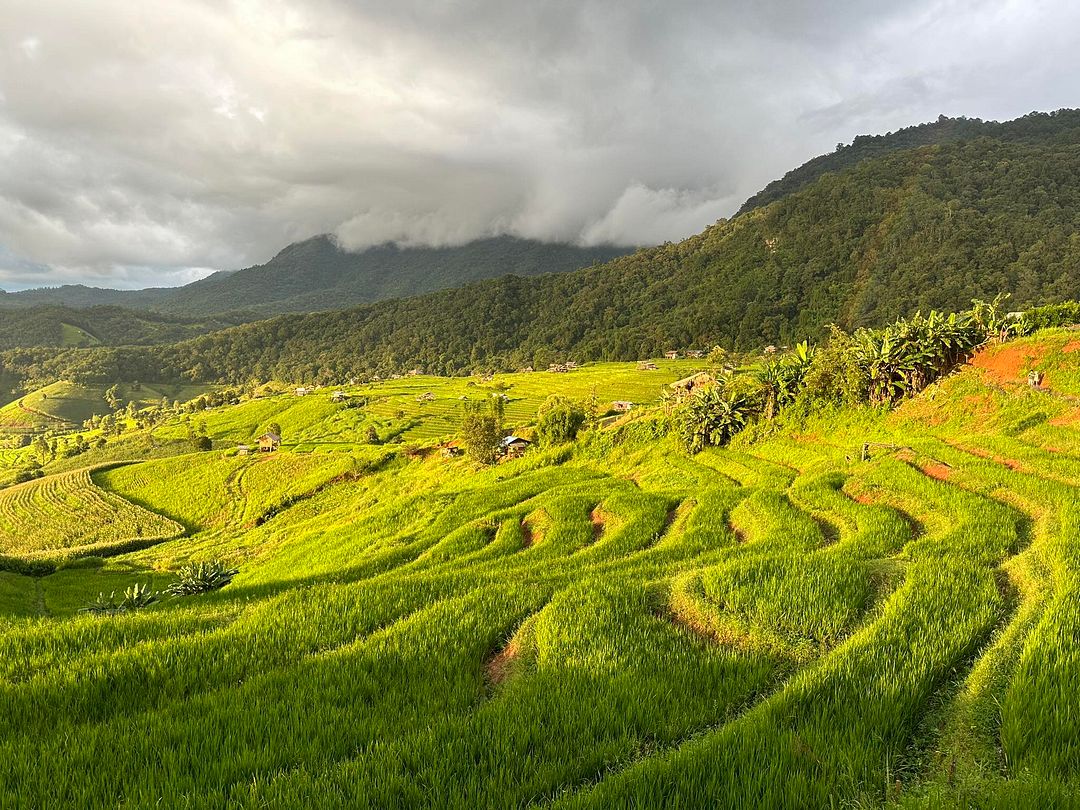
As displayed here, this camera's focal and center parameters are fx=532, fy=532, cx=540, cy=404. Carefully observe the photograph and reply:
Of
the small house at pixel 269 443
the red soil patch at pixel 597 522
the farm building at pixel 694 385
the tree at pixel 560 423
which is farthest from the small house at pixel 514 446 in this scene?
the small house at pixel 269 443

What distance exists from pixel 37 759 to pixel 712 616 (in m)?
7.89

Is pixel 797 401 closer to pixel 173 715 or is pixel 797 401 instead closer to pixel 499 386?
pixel 173 715

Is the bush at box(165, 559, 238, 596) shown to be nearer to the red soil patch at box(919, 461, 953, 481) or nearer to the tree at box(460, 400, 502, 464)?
the red soil patch at box(919, 461, 953, 481)

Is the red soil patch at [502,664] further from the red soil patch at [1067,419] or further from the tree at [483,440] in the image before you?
the tree at [483,440]

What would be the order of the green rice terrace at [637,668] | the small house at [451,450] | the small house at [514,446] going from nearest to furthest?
the green rice terrace at [637,668] → the small house at [514,446] → the small house at [451,450]

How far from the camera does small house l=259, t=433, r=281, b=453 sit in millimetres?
130250

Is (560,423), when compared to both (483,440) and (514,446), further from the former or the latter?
(514,446)

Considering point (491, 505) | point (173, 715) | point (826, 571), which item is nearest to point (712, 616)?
point (826, 571)

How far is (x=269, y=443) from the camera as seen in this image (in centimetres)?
13575

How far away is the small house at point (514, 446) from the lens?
6681 cm

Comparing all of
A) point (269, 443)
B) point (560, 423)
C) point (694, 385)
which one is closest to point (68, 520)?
point (269, 443)

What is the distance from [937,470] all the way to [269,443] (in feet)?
471

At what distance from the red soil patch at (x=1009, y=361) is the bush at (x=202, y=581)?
122 feet

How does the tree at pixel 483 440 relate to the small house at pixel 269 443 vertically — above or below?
above
